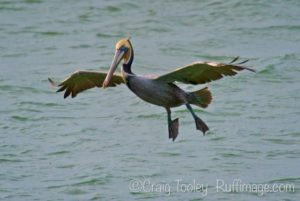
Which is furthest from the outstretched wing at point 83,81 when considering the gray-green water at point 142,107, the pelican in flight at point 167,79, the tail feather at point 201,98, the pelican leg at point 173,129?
the gray-green water at point 142,107

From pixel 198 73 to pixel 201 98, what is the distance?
21.0 inches

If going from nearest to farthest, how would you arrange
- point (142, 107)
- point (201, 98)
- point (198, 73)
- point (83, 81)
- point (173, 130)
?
point (198, 73), point (201, 98), point (173, 130), point (83, 81), point (142, 107)

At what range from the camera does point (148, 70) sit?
17.2 meters

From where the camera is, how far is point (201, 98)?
1148 centimetres

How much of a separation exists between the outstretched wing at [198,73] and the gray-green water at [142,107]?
1.72 m

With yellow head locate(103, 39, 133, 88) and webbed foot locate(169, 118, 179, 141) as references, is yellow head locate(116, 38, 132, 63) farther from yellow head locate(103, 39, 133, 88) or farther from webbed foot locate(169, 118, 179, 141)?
webbed foot locate(169, 118, 179, 141)

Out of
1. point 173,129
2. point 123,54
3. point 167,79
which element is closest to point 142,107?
point 173,129

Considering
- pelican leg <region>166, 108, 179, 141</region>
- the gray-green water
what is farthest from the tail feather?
the gray-green water

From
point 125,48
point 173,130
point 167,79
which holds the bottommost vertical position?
point 173,130

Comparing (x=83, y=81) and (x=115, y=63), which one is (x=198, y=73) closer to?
(x=115, y=63)

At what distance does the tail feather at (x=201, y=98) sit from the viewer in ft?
37.6

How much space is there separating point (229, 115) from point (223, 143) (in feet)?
3.65

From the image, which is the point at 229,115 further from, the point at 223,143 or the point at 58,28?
the point at 58,28

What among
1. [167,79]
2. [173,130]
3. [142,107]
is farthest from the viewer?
[142,107]
